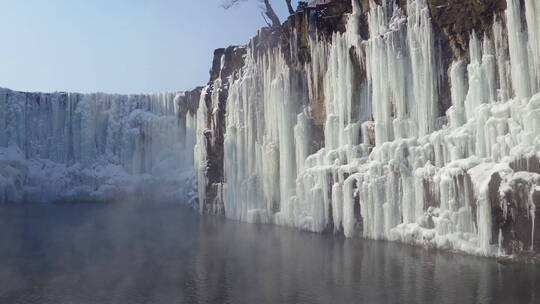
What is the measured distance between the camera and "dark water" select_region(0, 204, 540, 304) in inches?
502

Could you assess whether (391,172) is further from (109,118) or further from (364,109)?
(109,118)

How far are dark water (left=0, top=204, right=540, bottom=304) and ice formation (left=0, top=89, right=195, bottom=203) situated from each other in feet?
56.3

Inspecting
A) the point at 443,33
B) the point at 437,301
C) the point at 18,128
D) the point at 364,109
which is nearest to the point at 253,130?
the point at 364,109

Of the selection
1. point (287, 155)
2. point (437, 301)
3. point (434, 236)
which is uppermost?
point (287, 155)

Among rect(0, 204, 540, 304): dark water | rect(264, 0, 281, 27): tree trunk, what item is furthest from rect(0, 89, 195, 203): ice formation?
rect(0, 204, 540, 304): dark water

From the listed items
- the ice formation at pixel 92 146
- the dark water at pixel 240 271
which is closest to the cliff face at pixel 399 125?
the dark water at pixel 240 271

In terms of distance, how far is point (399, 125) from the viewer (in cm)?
1988

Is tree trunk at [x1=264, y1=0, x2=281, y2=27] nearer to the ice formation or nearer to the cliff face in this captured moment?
the cliff face

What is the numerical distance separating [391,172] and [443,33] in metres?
5.54

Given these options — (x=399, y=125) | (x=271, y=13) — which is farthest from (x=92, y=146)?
(x=399, y=125)

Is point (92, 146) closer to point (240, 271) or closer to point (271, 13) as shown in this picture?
point (271, 13)

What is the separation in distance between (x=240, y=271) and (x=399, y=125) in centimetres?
858

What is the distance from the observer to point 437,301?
11.8 meters

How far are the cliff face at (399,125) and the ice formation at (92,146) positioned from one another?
46.1ft
